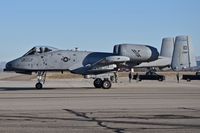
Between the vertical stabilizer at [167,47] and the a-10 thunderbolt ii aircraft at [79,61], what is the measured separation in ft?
23.7

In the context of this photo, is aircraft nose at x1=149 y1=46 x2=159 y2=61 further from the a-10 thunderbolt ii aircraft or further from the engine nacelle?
the a-10 thunderbolt ii aircraft

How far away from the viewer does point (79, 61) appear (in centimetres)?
3247

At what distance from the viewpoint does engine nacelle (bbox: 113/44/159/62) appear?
32.5 m

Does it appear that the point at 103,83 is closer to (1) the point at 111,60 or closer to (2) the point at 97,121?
(1) the point at 111,60

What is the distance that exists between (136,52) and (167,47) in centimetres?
969

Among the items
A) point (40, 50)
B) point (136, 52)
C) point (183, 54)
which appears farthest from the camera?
point (183, 54)

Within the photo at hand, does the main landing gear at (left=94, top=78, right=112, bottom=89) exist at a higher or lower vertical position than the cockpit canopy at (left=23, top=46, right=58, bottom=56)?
lower

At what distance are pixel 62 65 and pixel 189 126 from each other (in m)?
21.6

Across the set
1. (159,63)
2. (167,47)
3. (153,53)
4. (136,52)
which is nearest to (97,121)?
(136,52)

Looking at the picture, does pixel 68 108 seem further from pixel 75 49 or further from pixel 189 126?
pixel 75 49

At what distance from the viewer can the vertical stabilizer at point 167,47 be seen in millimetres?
39963

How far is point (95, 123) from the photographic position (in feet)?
39.3

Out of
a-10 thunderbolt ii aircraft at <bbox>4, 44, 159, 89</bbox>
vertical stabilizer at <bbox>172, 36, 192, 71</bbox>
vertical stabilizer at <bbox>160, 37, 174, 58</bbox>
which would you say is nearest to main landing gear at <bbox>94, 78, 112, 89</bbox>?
a-10 thunderbolt ii aircraft at <bbox>4, 44, 159, 89</bbox>

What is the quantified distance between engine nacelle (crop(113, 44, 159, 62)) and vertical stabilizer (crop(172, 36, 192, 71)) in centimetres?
453
